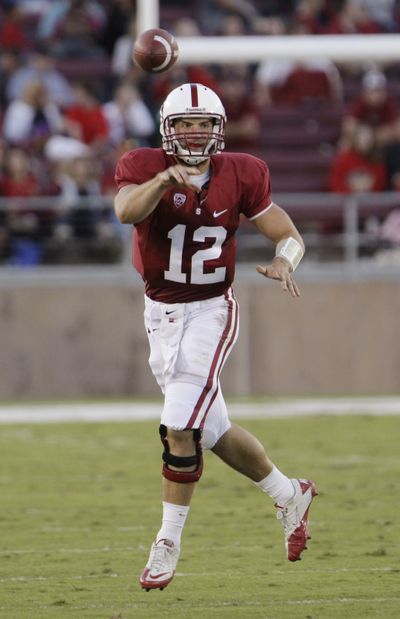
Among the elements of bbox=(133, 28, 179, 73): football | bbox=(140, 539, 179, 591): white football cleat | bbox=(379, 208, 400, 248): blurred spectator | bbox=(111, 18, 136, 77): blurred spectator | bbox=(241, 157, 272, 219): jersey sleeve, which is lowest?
bbox=(379, 208, 400, 248): blurred spectator

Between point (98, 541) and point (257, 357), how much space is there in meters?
6.71

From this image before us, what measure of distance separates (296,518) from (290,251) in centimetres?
100

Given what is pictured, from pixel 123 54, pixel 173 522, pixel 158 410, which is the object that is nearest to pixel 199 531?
pixel 173 522

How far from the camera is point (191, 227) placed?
5.37 metres

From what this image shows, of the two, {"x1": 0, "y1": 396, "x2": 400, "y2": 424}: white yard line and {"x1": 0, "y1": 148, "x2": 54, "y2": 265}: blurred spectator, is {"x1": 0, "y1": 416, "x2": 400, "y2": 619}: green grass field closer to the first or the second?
{"x1": 0, "y1": 396, "x2": 400, "y2": 424}: white yard line

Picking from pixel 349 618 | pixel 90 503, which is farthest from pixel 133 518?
pixel 349 618

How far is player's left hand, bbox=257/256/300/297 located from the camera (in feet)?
16.8

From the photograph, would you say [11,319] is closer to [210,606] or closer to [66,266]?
[66,266]

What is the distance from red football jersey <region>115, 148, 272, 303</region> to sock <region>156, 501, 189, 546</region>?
2.44 ft

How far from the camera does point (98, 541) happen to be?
249 inches

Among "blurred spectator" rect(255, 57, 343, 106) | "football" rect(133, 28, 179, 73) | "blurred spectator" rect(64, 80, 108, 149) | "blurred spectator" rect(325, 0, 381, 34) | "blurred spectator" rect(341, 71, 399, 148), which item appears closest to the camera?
"football" rect(133, 28, 179, 73)

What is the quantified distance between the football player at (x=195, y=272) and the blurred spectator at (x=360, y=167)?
751 centimetres

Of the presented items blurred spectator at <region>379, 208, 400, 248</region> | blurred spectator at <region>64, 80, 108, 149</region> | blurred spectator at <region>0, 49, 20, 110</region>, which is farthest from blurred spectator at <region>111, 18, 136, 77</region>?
blurred spectator at <region>379, 208, 400, 248</region>

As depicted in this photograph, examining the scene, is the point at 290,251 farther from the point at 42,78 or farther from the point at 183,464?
the point at 42,78
